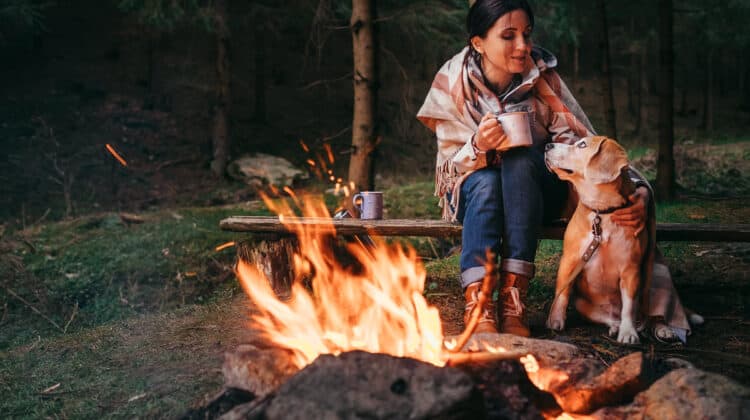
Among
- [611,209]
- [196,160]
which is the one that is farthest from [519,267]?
[196,160]

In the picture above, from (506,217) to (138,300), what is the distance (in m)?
4.51

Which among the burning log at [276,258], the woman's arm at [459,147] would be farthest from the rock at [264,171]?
the woman's arm at [459,147]

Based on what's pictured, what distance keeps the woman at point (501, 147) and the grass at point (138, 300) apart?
0.76 metres

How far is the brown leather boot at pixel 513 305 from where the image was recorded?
334 cm

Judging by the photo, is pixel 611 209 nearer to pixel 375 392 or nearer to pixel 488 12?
pixel 488 12

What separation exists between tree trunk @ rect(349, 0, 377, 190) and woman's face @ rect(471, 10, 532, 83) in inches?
93.4

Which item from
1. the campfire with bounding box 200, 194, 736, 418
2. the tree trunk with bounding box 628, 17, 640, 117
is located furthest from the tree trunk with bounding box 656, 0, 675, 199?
the tree trunk with bounding box 628, 17, 640, 117

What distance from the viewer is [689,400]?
2.23 meters

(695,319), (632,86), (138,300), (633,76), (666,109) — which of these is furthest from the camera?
(633,76)

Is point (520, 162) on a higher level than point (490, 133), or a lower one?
lower

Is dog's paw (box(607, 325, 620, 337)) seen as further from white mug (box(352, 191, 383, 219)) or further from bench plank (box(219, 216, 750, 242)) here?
white mug (box(352, 191, 383, 219))

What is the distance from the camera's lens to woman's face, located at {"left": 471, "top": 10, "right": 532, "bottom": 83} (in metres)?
3.57

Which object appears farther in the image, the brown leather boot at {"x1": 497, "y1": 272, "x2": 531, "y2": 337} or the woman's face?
the woman's face

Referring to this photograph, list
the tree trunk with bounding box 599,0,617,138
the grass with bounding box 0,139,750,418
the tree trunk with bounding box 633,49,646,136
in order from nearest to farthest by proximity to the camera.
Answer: the grass with bounding box 0,139,750,418 < the tree trunk with bounding box 599,0,617,138 < the tree trunk with bounding box 633,49,646,136
